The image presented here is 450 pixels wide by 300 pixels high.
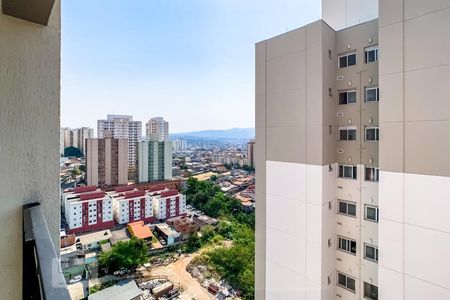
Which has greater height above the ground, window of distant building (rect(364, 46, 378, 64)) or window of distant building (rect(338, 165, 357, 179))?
window of distant building (rect(364, 46, 378, 64))

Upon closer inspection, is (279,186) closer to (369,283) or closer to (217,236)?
(369,283)

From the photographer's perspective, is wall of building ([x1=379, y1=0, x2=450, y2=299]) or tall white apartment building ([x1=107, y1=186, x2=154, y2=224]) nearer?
wall of building ([x1=379, y1=0, x2=450, y2=299])

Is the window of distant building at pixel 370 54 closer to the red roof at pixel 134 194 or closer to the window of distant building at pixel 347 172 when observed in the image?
the window of distant building at pixel 347 172

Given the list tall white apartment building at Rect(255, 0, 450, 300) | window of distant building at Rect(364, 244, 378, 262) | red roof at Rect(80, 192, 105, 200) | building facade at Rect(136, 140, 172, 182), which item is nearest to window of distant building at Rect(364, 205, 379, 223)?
tall white apartment building at Rect(255, 0, 450, 300)

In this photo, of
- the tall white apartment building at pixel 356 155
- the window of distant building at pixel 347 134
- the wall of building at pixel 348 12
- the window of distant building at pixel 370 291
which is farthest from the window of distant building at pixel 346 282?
the wall of building at pixel 348 12

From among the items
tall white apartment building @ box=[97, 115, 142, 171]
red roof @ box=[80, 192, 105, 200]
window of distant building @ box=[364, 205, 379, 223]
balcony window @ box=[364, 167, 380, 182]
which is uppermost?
tall white apartment building @ box=[97, 115, 142, 171]

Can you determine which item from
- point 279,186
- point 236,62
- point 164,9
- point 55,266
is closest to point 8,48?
point 55,266

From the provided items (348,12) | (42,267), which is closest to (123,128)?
(348,12)

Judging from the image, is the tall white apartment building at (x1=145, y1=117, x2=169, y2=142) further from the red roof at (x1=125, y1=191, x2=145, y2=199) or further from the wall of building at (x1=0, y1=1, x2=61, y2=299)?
the wall of building at (x1=0, y1=1, x2=61, y2=299)
